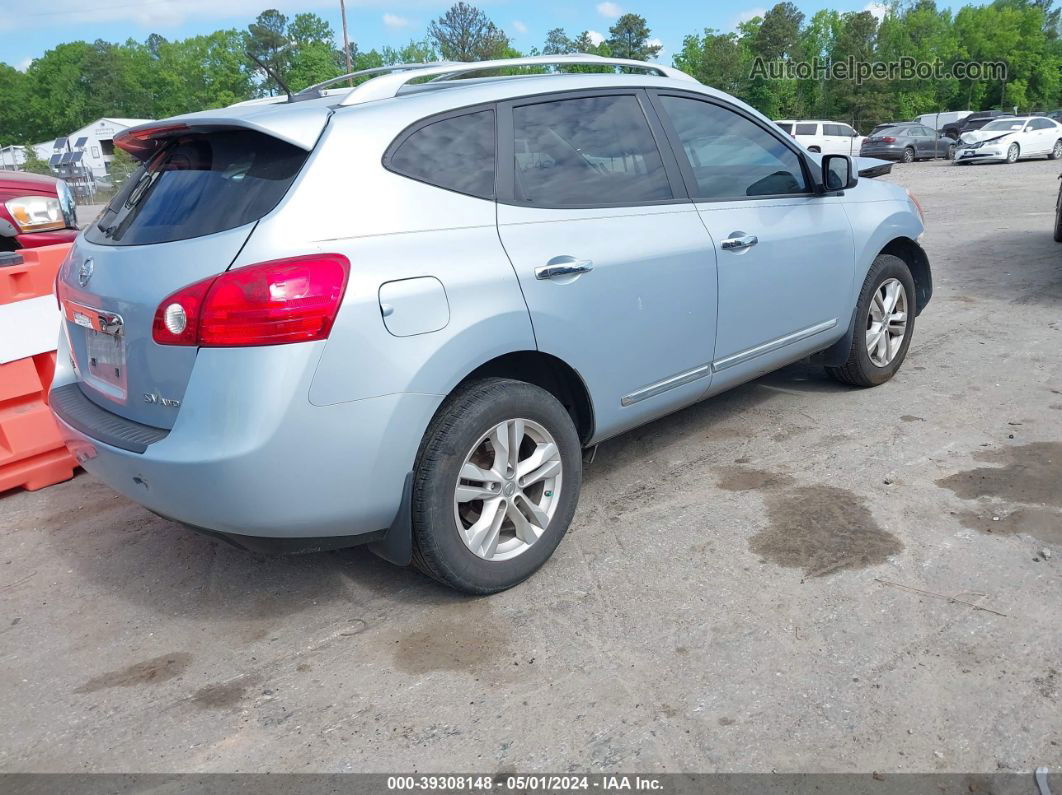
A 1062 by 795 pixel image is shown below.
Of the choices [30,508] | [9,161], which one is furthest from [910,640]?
[9,161]

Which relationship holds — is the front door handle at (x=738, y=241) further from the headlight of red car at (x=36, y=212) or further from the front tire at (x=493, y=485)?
the headlight of red car at (x=36, y=212)

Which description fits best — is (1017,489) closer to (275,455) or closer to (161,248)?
(275,455)

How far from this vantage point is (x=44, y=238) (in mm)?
5902

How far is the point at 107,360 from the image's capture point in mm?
3113

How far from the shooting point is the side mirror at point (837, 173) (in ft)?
15.0

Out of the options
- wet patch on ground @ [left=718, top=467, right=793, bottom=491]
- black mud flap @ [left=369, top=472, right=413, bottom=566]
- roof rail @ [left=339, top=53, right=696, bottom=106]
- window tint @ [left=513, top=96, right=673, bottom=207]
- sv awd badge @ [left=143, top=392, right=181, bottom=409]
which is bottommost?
wet patch on ground @ [left=718, top=467, right=793, bottom=491]

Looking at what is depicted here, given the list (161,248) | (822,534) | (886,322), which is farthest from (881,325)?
(161,248)

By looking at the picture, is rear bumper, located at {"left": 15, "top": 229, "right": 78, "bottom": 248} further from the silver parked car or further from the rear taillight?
the rear taillight

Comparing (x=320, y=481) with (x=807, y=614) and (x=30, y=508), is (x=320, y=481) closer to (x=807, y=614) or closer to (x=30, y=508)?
(x=807, y=614)

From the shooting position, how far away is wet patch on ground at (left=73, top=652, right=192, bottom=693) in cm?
290

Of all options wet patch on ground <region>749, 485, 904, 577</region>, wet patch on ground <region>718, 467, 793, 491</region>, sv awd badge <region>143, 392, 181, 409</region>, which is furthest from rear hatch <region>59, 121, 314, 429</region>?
wet patch on ground <region>718, 467, 793, 491</region>

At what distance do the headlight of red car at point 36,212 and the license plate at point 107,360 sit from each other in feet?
10.7

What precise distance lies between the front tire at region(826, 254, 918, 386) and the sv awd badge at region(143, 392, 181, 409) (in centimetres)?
373

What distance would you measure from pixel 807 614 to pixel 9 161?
69283 mm
